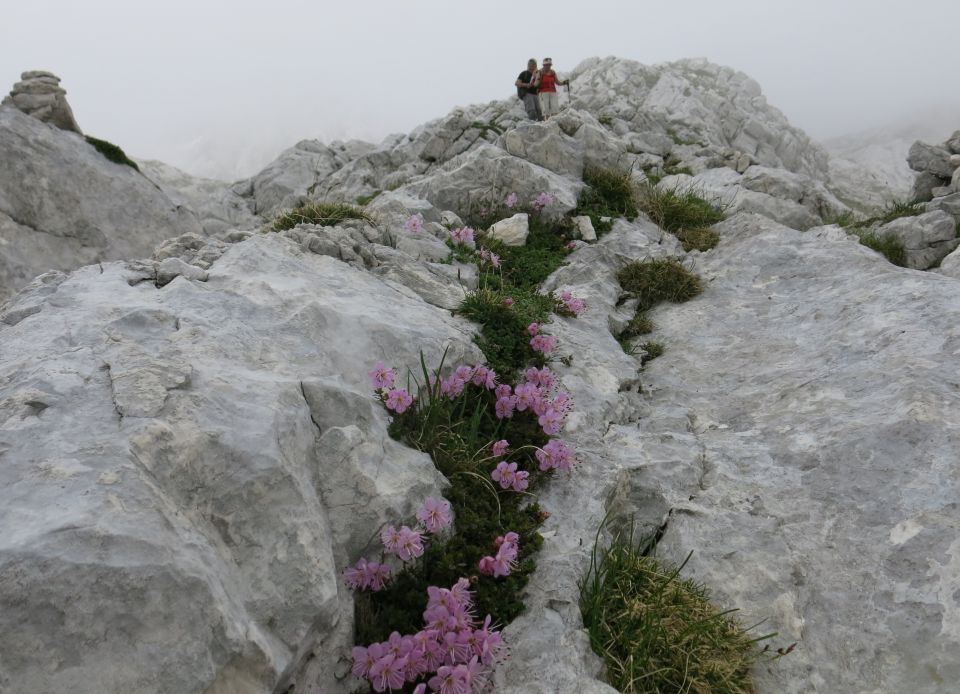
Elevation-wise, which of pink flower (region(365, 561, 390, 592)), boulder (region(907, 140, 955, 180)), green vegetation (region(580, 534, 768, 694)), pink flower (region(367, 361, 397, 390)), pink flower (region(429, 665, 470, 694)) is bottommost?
green vegetation (region(580, 534, 768, 694))

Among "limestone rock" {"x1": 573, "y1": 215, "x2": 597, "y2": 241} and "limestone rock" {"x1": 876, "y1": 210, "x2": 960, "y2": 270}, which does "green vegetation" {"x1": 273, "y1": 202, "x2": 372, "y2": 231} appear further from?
"limestone rock" {"x1": 876, "y1": 210, "x2": 960, "y2": 270}

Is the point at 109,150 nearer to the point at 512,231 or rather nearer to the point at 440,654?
the point at 512,231

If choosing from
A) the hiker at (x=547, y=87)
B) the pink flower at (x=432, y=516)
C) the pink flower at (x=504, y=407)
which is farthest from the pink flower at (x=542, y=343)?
the hiker at (x=547, y=87)

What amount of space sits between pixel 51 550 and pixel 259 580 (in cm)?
96

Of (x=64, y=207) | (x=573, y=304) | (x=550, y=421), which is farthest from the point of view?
(x=64, y=207)

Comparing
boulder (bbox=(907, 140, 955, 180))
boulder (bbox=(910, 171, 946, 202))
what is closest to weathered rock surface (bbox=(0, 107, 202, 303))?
boulder (bbox=(910, 171, 946, 202))

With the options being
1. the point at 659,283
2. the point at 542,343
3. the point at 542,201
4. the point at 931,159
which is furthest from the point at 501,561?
the point at 931,159

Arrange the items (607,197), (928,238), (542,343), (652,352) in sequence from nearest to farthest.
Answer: (542,343) < (652,352) < (928,238) < (607,197)

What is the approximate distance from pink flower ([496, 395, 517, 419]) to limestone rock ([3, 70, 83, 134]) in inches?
563

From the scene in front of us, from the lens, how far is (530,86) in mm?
20156

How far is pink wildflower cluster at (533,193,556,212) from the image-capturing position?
32.7 feet

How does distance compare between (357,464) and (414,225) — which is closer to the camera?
(357,464)

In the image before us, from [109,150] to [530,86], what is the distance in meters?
13.1

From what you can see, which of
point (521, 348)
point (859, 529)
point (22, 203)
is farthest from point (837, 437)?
point (22, 203)
